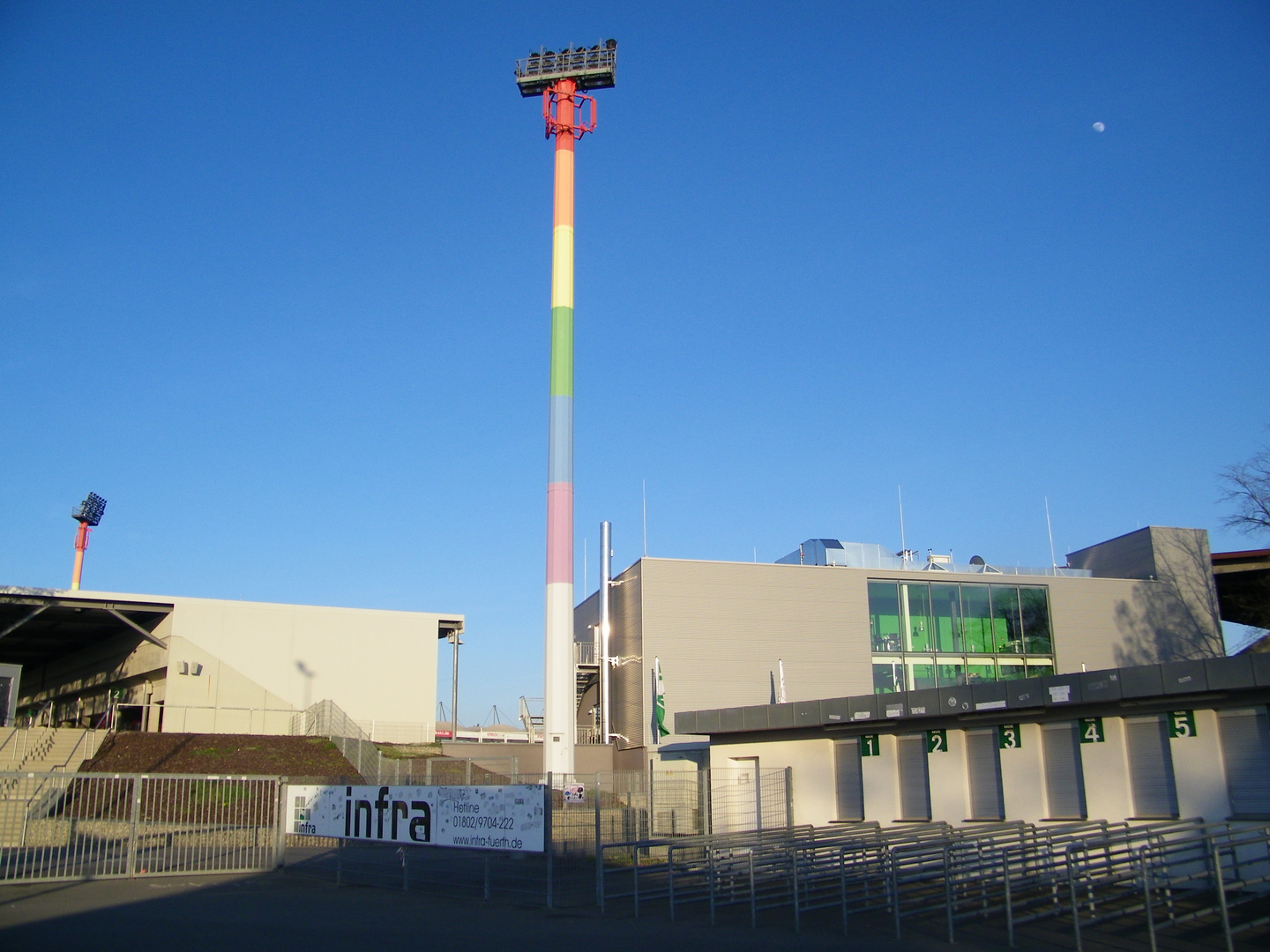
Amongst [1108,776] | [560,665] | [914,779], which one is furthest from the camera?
[560,665]

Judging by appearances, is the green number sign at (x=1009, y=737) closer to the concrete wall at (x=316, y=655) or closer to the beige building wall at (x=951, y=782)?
the beige building wall at (x=951, y=782)

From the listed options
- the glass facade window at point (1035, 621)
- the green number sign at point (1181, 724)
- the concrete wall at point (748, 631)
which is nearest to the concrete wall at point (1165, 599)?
the concrete wall at point (748, 631)

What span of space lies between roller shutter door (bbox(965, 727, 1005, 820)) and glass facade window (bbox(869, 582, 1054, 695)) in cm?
2418

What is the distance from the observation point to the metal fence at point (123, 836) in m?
18.0

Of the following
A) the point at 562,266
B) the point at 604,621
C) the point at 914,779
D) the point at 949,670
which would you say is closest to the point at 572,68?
the point at 562,266

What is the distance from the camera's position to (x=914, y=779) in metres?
21.7

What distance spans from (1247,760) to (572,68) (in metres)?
38.0

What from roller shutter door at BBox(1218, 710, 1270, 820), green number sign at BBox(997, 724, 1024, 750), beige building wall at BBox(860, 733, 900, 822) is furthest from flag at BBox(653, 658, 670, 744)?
roller shutter door at BBox(1218, 710, 1270, 820)

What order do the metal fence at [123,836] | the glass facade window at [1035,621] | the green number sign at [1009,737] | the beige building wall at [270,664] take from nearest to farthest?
1. the metal fence at [123,836]
2. the green number sign at [1009,737]
3. the beige building wall at [270,664]
4. the glass facade window at [1035,621]

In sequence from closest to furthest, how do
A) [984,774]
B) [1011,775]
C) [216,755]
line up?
[1011,775] < [984,774] < [216,755]

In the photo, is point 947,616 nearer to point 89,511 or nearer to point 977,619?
point 977,619

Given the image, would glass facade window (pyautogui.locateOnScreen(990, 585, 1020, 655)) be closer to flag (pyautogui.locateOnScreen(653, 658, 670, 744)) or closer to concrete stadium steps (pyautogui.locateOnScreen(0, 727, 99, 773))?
flag (pyautogui.locateOnScreen(653, 658, 670, 744))

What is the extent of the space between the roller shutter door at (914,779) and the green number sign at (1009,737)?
1795mm

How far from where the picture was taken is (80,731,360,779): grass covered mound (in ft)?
120
